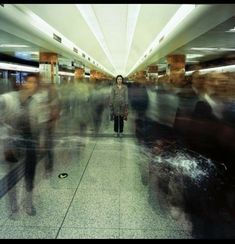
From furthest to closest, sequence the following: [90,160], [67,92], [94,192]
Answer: [67,92] → [90,160] → [94,192]

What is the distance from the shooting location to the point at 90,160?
5.69m

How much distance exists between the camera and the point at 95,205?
376 centimetres

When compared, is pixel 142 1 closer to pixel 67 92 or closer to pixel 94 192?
pixel 94 192

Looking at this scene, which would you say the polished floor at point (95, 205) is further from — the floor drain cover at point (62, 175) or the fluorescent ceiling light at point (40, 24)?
the fluorescent ceiling light at point (40, 24)

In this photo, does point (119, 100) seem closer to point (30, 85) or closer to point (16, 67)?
point (30, 85)

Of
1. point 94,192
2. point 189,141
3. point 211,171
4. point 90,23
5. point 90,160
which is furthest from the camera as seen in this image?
point 90,23

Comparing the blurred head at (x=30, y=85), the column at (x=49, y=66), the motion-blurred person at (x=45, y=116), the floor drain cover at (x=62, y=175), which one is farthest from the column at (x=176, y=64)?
the floor drain cover at (x=62, y=175)

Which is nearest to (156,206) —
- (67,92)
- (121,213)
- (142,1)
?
(121,213)

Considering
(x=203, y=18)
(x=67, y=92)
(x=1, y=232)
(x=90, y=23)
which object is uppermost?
(x=90, y=23)

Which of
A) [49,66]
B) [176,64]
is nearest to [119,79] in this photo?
[49,66]

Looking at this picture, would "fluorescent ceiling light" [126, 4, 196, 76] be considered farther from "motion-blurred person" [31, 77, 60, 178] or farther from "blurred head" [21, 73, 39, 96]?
"motion-blurred person" [31, 77, 60, 178]

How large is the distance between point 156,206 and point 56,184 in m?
1.75

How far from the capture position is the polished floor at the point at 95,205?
3.14 meters

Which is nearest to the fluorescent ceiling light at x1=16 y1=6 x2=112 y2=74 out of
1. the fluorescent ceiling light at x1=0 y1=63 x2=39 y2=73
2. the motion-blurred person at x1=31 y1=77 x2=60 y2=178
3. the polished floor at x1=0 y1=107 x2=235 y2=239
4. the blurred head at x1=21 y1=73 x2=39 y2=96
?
the motion-blurred person at x1=31 y1=77 x2=60 y2=178
